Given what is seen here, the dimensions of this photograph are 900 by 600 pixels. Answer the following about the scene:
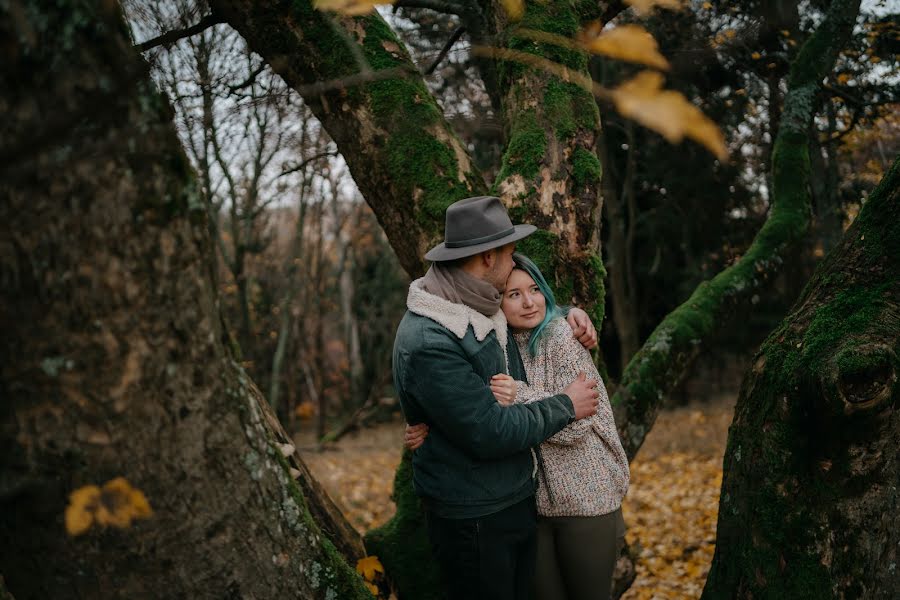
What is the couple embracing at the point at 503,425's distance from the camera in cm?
224

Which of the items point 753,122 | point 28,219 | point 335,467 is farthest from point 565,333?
point 753,122

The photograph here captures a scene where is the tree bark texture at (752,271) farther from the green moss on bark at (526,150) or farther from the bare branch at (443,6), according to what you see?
the bare branch at (443,6)

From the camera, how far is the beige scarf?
2.39m

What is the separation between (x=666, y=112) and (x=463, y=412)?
124 cm

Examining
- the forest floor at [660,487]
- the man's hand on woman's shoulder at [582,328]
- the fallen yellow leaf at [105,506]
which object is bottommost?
the forest floor at [660,487]

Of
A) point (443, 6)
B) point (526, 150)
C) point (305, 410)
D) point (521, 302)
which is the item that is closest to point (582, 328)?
point (521, 302)

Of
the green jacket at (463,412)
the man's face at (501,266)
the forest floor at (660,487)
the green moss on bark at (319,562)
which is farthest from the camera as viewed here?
the forest floor at (660,487)

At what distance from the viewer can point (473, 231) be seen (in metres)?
2.42

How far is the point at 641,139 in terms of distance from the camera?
1177 cm

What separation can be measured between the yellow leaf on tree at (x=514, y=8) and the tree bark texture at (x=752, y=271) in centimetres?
203

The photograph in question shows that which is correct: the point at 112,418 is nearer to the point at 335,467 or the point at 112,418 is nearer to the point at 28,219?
the point at 28,219

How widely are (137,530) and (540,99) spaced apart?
→ 8.42 feet

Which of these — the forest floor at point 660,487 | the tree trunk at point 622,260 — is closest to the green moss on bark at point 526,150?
the forest floor at point 660,487

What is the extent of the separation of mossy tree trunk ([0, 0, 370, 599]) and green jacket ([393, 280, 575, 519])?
687 mm
